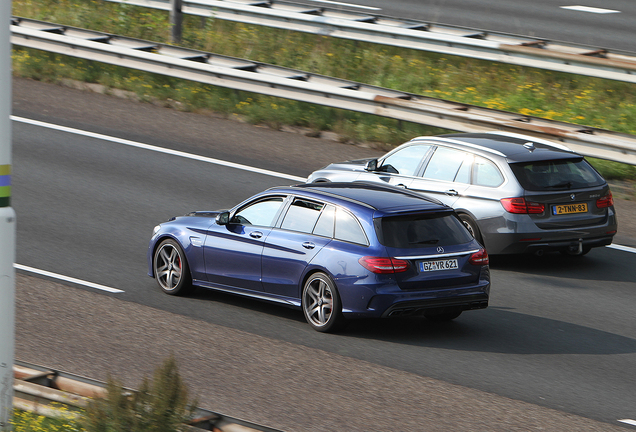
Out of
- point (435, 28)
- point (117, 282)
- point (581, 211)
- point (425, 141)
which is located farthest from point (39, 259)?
point (435, 28)

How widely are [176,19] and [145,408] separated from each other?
18165 mm

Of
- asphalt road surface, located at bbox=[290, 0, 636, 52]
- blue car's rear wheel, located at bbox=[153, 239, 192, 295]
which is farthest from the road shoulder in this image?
asphalt road surface, located at bbox=[290, 0, 636, 52]

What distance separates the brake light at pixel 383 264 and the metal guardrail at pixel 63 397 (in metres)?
3.57

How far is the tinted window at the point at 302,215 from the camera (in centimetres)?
1069

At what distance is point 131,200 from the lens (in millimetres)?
15164

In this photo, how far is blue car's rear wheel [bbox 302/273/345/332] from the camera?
10.2m

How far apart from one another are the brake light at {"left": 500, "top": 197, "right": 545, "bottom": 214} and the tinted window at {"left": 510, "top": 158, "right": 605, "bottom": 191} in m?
0.19

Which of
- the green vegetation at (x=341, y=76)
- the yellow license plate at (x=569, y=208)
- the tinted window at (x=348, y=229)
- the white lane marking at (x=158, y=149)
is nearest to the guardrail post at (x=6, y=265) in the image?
the tinted window at (x=348, y=229)

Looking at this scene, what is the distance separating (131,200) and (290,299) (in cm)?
525

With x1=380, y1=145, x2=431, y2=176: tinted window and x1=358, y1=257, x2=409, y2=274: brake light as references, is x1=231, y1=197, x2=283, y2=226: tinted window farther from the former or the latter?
x1=380, y1=145, x2=431, y2=176: tinted window

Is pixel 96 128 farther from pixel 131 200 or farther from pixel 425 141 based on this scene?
pixel 425 141

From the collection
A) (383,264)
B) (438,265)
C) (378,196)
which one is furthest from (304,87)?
(383,264)

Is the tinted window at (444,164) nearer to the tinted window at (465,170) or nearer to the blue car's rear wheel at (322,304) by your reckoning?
the tinted window at (465,170)

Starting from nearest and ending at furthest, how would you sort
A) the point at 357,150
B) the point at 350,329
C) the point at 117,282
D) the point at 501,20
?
the point at 350,329
the point at 117,282
the point at 357,150
the point at 501,20
